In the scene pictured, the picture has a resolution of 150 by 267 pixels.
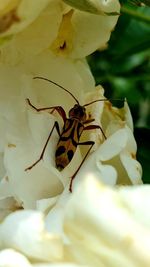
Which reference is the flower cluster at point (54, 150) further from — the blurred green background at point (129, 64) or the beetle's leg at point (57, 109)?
the blurred green background at point (129, 64)

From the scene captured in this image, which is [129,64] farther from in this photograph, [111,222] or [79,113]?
[111,222]

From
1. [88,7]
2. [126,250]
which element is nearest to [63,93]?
[88,7]

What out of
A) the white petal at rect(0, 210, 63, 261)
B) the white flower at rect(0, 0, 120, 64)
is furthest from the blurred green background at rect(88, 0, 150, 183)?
the white petal at rect(0, 210, 63, 261)

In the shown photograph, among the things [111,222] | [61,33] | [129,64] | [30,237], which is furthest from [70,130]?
[129,64]

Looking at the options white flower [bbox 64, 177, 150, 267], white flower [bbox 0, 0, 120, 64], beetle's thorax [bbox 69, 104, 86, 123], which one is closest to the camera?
white flower [bbox 64, 177, 150, 267]

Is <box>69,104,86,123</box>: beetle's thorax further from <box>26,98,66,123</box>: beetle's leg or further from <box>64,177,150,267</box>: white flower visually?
<box>64,177,150,267</box>: white flower

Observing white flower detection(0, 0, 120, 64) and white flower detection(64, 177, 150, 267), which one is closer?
white flower detection(64, 177, 150, 267)

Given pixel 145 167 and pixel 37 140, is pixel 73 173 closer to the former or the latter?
pixel 37 140
